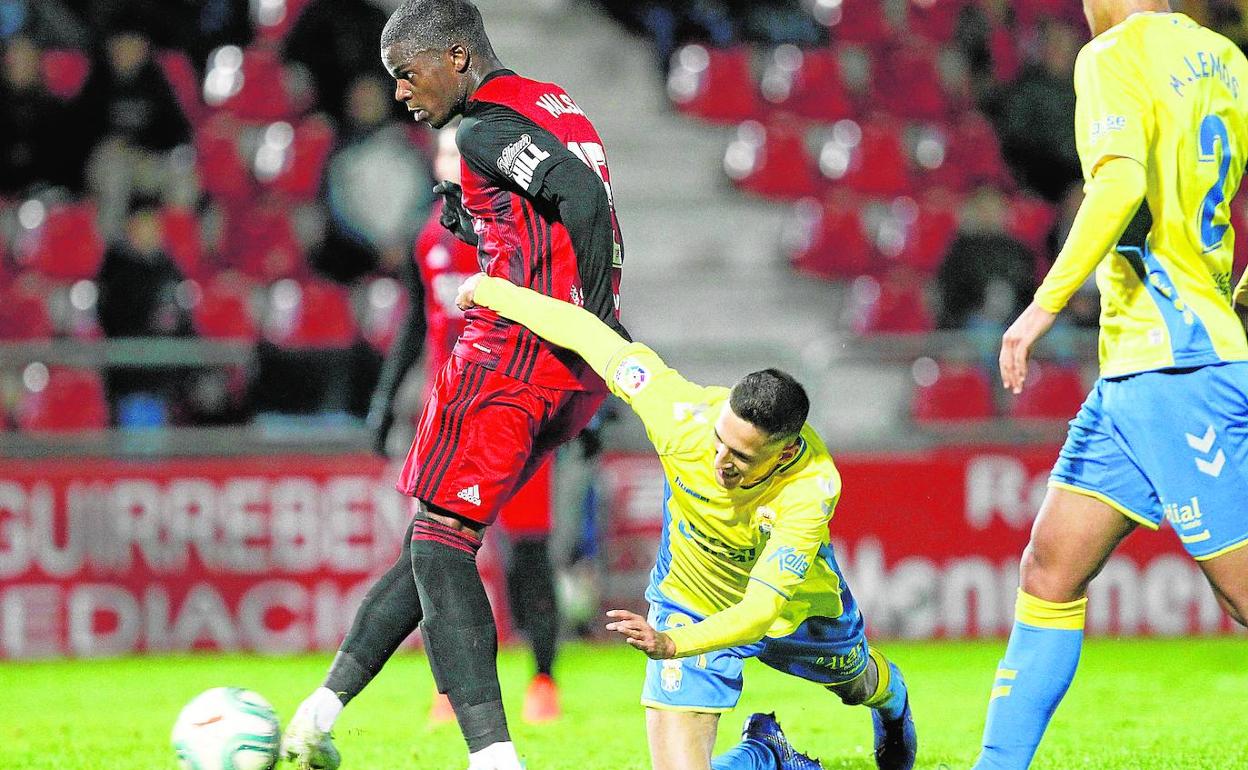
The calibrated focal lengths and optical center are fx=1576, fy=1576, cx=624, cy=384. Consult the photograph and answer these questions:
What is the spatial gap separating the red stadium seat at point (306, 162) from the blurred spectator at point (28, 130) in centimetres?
147

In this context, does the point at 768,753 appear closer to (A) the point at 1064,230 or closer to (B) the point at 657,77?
(A) the point at 1064,230

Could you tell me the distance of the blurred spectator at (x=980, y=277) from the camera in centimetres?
1055

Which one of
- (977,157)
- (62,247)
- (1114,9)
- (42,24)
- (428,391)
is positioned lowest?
(428,391)

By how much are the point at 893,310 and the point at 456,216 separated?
6.80m

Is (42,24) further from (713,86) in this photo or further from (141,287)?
(713,86)

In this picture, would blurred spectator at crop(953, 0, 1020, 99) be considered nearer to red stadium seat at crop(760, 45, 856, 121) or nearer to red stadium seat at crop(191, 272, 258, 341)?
red stadium seat at crop(760, 45, 856, 121)

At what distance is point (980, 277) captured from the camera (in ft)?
34.9

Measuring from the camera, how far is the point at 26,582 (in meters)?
8.79

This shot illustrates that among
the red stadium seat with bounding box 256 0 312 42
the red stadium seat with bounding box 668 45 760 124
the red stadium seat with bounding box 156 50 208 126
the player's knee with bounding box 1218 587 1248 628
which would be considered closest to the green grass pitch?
the player's knee with bounding box 1218 587 1248 628

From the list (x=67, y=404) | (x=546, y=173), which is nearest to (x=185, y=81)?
(x=67, y=404)

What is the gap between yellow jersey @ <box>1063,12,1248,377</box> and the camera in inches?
150

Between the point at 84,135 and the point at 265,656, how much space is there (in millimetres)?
4379

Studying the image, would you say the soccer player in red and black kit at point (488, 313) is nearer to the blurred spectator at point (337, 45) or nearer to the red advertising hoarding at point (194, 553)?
the red advertising hoarding at point (194, 553)

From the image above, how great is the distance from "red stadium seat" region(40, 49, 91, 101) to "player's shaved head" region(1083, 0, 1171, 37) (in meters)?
8.83
